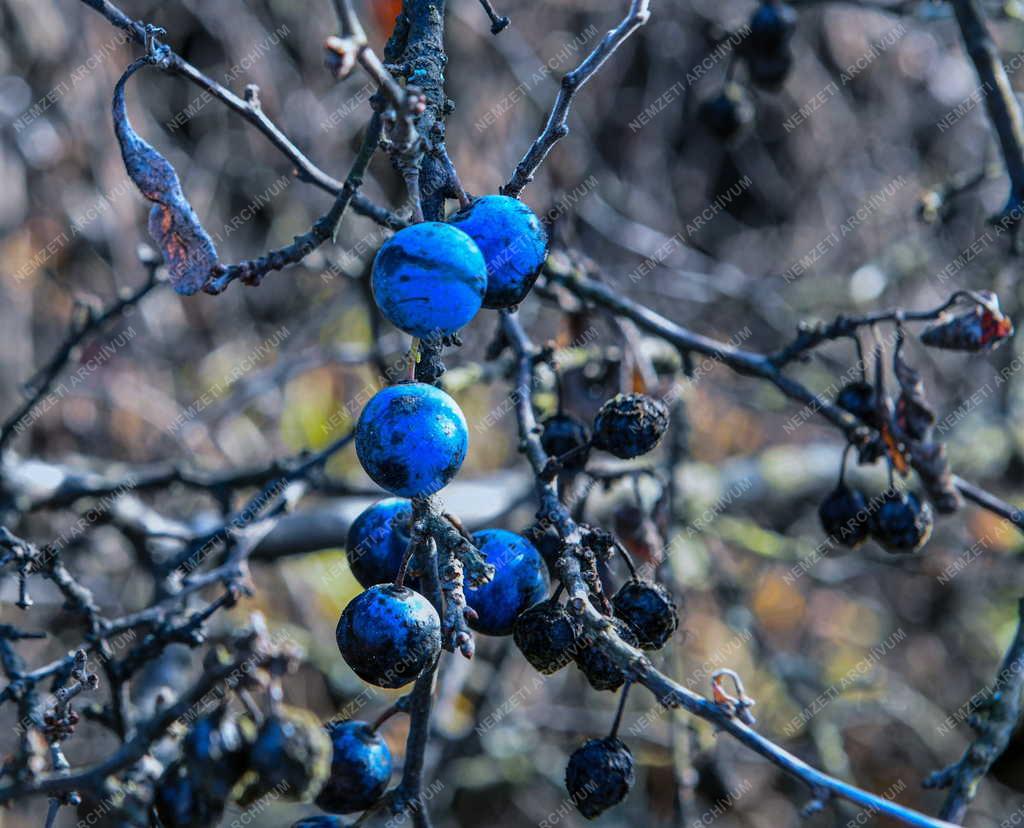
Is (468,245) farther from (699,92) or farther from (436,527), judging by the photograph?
(699,92)

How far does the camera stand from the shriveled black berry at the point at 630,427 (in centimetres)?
153

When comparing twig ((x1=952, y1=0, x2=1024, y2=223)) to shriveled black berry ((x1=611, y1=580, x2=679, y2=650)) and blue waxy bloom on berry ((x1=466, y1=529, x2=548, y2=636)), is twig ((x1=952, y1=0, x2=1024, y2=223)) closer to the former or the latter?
shriveled black berry ((x1=611, y1=580, x2=679, y2=650))

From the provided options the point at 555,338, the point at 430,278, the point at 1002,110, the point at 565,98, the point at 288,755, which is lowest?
the point at 288,755

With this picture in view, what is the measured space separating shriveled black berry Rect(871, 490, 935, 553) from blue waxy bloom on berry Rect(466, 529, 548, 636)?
0.92m

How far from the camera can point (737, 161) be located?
6773 millimetres

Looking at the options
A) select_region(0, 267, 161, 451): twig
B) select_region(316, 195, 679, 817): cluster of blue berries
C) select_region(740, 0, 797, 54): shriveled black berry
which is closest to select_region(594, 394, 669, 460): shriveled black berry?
select_region(316, 195, 679, 817): cluster of blue berries

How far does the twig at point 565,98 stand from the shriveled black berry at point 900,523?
3.64 feet

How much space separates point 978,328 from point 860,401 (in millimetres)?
263

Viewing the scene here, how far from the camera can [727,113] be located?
3131 mm

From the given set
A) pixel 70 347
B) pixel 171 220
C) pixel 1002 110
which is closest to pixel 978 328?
pixel 1002 110

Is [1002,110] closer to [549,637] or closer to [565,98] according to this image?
[565,98]

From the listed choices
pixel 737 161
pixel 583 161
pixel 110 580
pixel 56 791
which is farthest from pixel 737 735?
pixel 737 161

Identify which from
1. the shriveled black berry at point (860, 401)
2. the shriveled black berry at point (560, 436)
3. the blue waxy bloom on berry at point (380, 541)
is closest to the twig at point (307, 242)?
the blue waxy bloom on berry at point (380, 541)

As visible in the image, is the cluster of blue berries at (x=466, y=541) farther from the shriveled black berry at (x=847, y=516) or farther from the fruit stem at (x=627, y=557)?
the shriveled black berry at (x=847, y=516)
